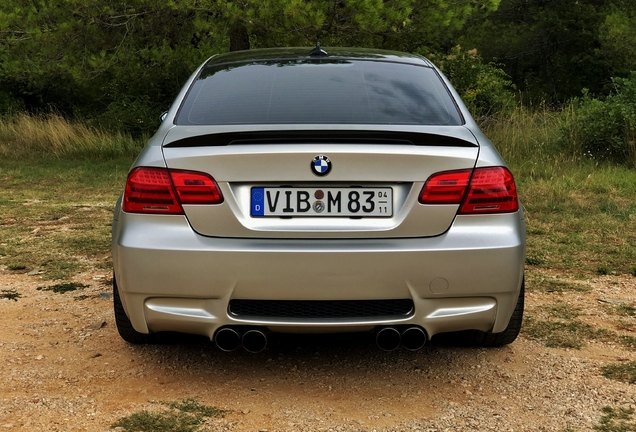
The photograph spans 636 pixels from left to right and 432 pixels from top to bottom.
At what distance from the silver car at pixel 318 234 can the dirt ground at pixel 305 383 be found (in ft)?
0.99

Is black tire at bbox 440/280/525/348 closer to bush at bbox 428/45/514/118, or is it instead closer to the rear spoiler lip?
the rear spoiler lip

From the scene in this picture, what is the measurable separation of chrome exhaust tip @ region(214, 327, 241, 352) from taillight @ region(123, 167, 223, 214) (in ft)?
1.64

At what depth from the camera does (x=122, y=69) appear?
16.1 metres

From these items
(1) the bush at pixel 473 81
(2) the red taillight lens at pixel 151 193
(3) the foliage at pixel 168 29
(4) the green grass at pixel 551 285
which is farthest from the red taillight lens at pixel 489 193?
(1) the bush at pixel 473 81

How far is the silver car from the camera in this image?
3.09 meters

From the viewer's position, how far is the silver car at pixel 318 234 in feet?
10.1

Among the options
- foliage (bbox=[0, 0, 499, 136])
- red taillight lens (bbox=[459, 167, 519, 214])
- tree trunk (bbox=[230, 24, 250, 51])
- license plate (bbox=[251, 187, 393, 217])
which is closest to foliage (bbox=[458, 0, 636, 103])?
foliage (bbox=[0, 0, 499, 136])

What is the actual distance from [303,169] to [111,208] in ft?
20.7

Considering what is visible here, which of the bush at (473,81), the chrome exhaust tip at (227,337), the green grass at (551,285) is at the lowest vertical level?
the bush at (473,81)

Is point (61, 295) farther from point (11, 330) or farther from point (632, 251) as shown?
point (632, 251)

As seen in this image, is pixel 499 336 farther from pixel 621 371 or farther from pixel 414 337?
pixel 414 337

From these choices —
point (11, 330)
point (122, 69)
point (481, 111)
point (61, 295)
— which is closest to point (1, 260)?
point (61, 295)

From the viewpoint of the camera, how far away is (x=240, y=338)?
323 centimetres

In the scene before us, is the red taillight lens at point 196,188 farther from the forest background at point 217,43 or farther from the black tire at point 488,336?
the forest background at point 217,43
